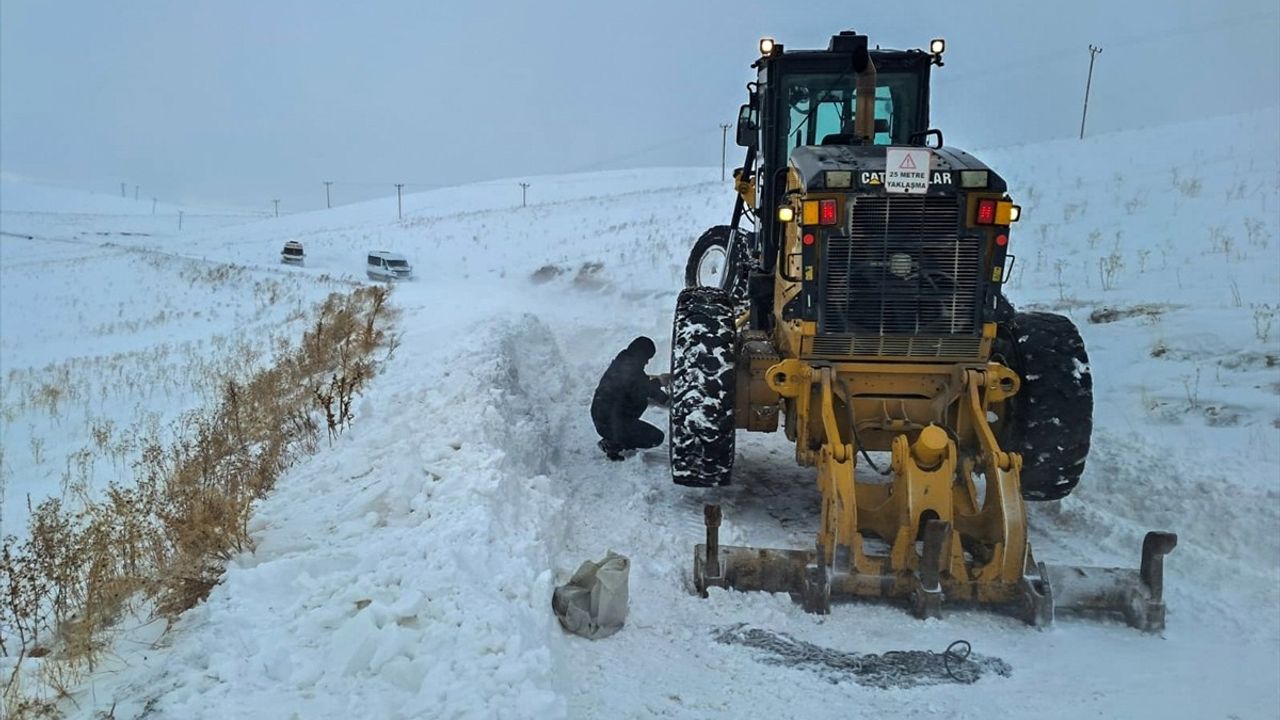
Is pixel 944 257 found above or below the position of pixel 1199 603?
above

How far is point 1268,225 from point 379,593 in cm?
1342

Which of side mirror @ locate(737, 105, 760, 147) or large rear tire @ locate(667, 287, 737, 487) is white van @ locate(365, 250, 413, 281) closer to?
side mirror @ locate(737, 105, 760, 147)

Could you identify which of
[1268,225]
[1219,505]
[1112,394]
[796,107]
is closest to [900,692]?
[1219,505]

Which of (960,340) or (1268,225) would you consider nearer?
(960,340)

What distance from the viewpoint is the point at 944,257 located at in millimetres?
5555

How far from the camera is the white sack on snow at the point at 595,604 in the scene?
452 cm

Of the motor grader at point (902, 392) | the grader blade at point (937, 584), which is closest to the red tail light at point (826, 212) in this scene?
the motor grader at point (902, 392)

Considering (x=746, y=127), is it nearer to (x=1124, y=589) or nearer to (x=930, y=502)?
(x=930, y=502)

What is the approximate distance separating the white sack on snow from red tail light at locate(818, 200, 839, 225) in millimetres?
2414

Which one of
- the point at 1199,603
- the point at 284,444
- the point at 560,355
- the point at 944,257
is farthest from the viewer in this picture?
the point at 560,355

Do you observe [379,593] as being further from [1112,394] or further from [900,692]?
[1112,394]

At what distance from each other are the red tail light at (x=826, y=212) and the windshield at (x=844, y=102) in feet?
6.21

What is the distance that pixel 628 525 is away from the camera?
6.18 m

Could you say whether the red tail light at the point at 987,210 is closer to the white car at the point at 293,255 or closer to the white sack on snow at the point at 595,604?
the white sack on snow at the point at 595,604
